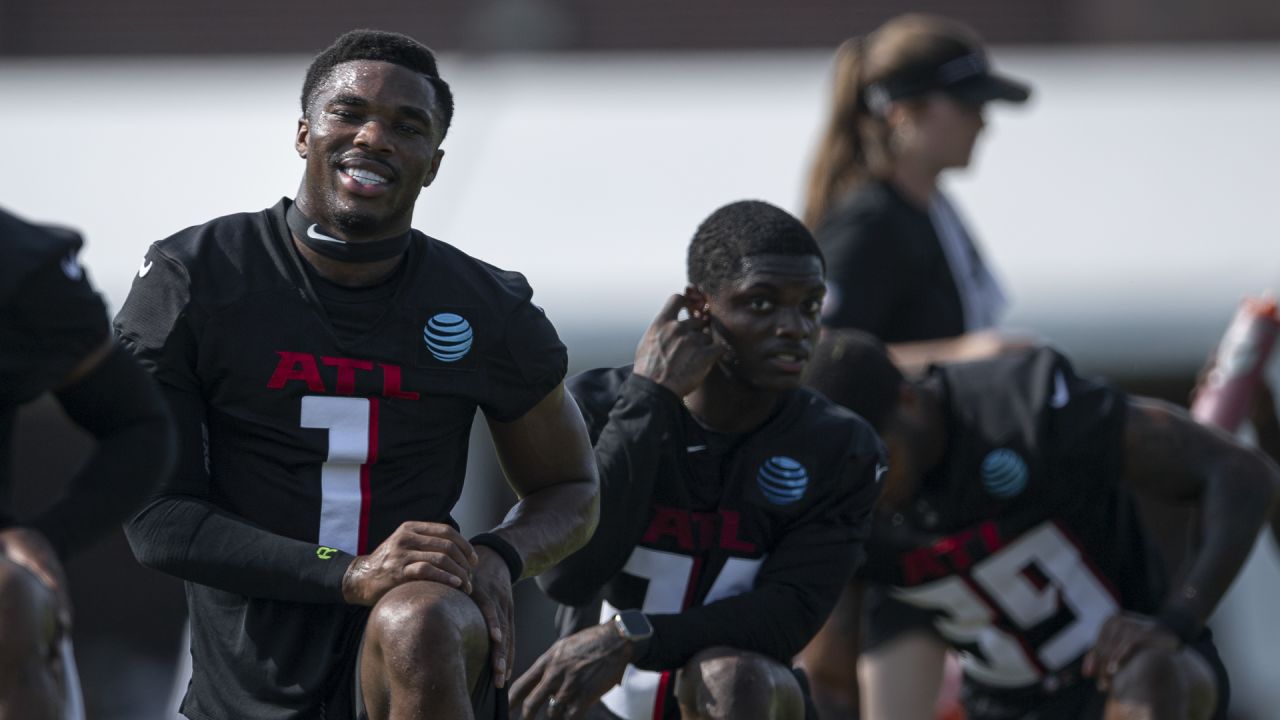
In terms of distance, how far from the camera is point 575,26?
52.9 ft

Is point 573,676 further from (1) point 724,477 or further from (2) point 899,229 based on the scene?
(2) point 899,229

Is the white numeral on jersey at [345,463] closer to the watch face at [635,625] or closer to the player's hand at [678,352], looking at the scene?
the watch face at [635,625]

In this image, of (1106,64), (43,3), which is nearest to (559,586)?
(1106,64)

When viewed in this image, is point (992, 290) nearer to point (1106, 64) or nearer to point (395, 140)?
point (395, 140)

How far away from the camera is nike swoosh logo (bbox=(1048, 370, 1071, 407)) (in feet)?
16.1

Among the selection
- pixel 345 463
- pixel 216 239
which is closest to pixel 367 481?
pixel 345 463

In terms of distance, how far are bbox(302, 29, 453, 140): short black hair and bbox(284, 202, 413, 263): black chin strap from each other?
0.23m

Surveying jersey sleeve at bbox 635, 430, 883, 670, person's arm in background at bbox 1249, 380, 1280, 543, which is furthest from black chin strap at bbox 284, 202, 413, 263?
person's arm in background at bbox 1249, 380, 1280, 543

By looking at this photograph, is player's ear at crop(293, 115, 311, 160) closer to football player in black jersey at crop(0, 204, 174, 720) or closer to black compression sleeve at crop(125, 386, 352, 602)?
black compression sleeve at crop(125, 386, 352, 602)

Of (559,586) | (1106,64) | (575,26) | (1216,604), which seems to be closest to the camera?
(559,586)

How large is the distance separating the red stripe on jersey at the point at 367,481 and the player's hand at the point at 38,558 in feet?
2.35

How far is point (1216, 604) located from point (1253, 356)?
1173 mm

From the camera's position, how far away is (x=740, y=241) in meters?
4.32

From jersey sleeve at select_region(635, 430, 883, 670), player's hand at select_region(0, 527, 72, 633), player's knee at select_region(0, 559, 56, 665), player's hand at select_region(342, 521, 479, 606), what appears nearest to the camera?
player's knee at select_region(0, 559, 56, 665)
